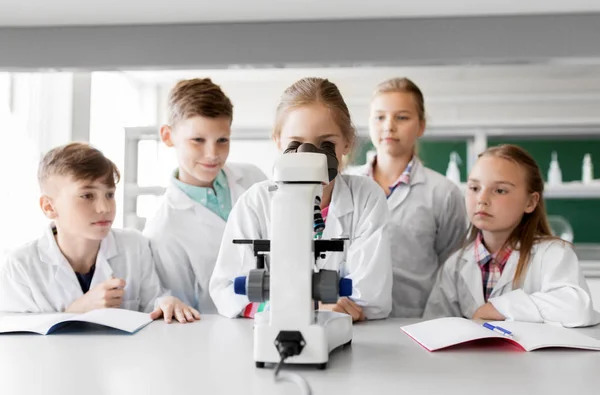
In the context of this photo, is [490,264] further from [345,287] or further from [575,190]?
[575,190]

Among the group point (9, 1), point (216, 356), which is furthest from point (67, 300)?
point (9, 1)

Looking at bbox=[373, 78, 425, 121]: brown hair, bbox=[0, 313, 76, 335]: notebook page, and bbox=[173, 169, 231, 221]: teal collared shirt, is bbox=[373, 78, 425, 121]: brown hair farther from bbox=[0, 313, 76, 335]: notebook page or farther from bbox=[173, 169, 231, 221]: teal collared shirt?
bbox=[0, 313, 76, 335]: notebook page

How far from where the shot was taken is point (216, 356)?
0.76 meters

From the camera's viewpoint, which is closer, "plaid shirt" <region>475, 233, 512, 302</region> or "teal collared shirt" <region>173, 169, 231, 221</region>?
"plaid shirt" <region>475, 233, 512, 302</region>

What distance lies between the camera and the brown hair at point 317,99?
128cm

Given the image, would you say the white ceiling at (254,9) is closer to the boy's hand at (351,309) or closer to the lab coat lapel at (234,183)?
the boy's hand at (351,309)

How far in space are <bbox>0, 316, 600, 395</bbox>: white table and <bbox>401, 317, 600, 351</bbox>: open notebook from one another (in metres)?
0.02

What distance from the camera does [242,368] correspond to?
0.69 m

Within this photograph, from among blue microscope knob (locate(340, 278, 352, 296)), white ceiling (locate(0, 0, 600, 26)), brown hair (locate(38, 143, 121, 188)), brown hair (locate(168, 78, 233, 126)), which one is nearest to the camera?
white ceiling (locate(0, 0, 600, 26))

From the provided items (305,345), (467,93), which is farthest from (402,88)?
(467,93)

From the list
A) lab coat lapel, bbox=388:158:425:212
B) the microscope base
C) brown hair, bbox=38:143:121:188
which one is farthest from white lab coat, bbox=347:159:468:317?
the microscope base

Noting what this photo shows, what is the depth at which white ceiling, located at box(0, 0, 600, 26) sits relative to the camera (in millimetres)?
500

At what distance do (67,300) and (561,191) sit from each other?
332 cm

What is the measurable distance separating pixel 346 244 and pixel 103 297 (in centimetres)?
61
